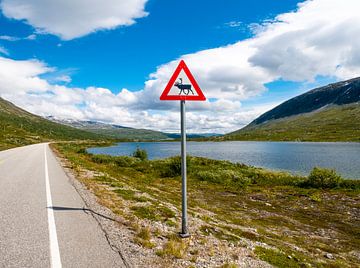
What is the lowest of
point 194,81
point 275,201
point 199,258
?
point 275,201

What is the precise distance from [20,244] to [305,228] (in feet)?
49.9

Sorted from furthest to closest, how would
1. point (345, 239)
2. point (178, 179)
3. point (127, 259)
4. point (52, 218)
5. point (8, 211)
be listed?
point (178, 179), point (345, 239), point (8, 211), point (52, 218), point (127, 259)

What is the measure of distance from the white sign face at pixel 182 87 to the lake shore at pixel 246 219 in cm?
458

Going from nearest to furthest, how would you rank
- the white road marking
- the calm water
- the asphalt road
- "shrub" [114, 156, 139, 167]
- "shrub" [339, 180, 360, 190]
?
the white road marking → the asphalt road → "shrub" [339, 180, 360, 190] → "shrub" [114, 156, 139, 167] → the calm water

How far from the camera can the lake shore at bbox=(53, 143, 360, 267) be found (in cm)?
929

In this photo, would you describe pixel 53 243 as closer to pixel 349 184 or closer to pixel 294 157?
pixel 349 184

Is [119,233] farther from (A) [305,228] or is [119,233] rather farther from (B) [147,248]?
(A) [305,228]

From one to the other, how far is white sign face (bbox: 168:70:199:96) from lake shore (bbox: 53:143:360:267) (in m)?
4.58

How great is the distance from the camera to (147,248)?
8.58 meters

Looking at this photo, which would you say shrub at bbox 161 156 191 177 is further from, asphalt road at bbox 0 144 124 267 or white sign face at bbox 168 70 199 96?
white sign face at bbox 168 70 199 96

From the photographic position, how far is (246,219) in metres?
18.8

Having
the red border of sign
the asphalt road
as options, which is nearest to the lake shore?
the asphalt road

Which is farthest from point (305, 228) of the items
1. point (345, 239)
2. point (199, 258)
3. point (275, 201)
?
point (199, 258)

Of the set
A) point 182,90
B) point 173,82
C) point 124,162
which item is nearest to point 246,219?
point 182,90
